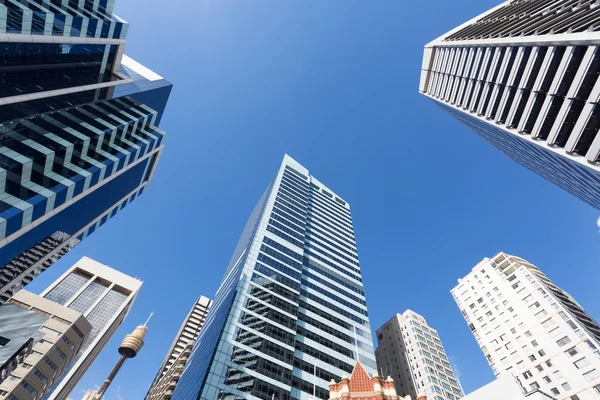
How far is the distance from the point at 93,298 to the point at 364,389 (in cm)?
13412

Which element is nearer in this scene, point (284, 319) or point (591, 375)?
point (591, 375)

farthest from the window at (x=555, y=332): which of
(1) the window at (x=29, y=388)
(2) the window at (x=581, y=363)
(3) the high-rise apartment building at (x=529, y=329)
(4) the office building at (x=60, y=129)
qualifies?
(1) the window at (x=29, y=388)

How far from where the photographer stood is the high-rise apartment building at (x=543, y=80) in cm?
3172

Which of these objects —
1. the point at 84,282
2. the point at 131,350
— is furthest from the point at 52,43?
the point at 131,350

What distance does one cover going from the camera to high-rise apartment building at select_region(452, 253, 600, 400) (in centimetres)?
4778

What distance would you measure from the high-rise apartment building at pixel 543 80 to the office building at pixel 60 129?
61.6 meters

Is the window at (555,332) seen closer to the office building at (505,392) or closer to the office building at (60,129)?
the office building at (505,392)

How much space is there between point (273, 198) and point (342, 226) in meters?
27.2

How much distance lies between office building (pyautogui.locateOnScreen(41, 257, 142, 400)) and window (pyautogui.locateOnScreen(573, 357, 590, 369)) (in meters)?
135

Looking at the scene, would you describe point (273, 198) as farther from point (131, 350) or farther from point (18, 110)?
point (131, 350)

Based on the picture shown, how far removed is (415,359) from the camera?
86.2m

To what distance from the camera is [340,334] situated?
198 feet

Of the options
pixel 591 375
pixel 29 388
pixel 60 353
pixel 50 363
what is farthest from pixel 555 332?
pixel 60 353

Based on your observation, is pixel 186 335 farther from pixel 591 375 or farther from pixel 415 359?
pixel 591 375
